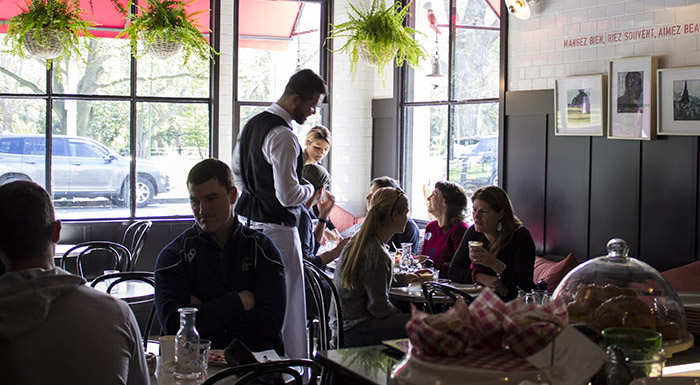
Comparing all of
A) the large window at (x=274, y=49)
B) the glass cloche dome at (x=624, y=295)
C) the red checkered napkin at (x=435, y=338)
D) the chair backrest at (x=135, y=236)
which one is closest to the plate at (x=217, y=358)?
the glass cloche dome at (x=624, y=295)

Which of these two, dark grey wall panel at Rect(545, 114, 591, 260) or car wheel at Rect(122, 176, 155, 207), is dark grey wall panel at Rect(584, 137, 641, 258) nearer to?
dark grey wall panel at Rect(545, 114, 591, 260)

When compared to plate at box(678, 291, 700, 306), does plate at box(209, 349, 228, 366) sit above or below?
below

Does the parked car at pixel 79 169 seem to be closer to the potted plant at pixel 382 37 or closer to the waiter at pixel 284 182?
the potted plant at pixel 382 37

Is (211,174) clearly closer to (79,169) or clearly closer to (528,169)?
(528,169)

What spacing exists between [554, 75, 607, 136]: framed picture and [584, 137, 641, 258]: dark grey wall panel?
132 millimetres

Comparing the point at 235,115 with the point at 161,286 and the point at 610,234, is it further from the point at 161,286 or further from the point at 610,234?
the point at 161,286

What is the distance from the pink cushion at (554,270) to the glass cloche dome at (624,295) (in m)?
3.18

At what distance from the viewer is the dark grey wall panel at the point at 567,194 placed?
224 inches

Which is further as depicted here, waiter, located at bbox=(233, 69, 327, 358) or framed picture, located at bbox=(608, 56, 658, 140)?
framed picture, located at bbox=(608, 56, 658, 140)

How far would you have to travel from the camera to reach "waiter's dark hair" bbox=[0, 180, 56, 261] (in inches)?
77.9

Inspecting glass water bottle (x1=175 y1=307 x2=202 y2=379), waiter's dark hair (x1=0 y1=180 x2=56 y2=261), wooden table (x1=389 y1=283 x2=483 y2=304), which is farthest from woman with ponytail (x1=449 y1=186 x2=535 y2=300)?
waiter's dark hair (x1=0 y1=180 x2=56 y2=261)

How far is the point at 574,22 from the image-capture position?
19.0ft

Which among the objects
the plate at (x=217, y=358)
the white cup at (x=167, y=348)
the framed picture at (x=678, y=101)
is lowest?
the plate at (x=217, y=358)

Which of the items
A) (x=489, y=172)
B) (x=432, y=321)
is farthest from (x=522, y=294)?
(x=489, y=172)
